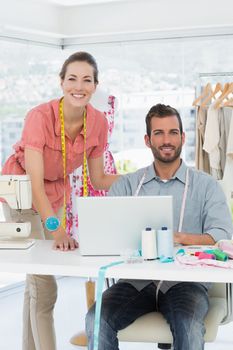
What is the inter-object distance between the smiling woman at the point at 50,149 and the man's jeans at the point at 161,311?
0.51m

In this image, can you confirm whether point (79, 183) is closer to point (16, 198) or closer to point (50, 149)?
point (50, 149)

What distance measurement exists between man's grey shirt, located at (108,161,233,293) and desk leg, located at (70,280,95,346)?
1.15 meters

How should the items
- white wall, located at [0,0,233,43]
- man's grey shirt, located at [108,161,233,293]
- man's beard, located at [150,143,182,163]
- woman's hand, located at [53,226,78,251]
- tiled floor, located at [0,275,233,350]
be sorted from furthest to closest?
1. white wall, located at [0,0,233,43]
2. tiled floor, located at [0,275,233,350]
3. man's beard, located at [150,143,182,163]
4. man's grey shirt, located at [108,161,233,293]
5. woman's hand, located at [53,226,78,251]

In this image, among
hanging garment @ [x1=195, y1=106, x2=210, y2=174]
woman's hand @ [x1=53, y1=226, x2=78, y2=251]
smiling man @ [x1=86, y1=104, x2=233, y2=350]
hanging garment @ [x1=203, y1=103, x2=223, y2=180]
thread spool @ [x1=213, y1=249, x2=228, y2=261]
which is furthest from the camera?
hanging garment @ [x1=195, y1=106, x2=210, y2=174]

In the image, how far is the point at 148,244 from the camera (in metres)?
2.63

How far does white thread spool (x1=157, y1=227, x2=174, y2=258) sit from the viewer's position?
8.67ft

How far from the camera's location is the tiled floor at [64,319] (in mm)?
4367

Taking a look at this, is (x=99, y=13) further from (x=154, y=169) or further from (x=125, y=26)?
(x=154, y=169)

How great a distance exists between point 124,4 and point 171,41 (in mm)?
508

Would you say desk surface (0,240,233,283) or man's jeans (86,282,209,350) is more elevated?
desk surface (0,240,233,283)

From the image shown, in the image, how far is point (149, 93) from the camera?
6.19 m

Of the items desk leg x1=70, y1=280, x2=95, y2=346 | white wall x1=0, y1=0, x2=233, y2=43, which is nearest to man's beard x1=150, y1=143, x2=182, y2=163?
desk leg x1=70, y1=280, x2=95, y2=346

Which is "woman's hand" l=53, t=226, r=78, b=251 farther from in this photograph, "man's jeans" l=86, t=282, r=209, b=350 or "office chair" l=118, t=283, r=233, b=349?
"office chair" l=118, t=283, r=233, b=349

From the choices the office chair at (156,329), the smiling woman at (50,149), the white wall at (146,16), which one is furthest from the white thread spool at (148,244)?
the white wall at (146,16)
